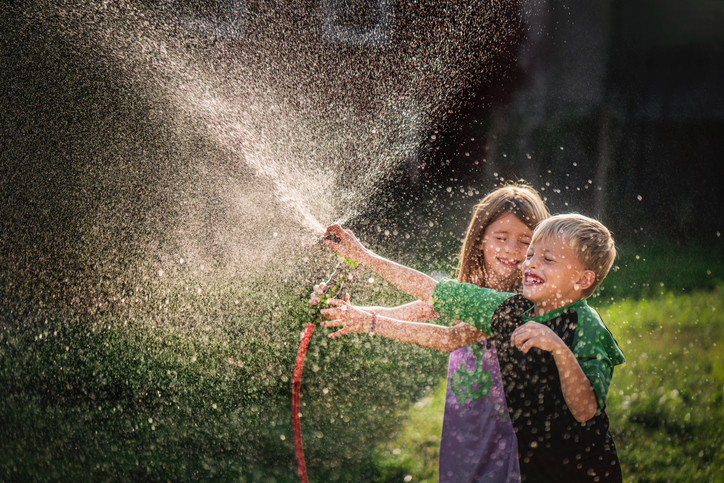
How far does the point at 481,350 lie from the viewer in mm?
1819

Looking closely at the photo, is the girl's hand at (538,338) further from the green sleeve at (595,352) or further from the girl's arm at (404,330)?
the girl's arm at (404,330)

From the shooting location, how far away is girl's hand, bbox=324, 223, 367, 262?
196cm

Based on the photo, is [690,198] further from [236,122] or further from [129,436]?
[129,436]

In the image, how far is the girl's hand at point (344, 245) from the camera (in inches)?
77.2

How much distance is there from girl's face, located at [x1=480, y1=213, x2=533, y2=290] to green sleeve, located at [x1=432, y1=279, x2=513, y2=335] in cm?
22

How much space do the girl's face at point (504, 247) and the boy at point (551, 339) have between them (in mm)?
232

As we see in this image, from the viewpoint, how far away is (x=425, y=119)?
525cm

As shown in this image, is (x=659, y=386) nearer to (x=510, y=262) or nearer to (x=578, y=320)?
(x=510, y=262)

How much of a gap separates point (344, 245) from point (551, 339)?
0.83 m

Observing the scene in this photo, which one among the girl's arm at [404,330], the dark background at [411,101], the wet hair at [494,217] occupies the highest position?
the dark background at [411,101]

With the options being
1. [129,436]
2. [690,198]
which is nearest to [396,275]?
[129,436]

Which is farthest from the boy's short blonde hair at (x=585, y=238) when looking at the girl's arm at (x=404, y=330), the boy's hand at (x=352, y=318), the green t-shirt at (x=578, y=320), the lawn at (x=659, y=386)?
the lawn at (x=659, y=386)

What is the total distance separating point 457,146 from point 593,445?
3827 millimetres

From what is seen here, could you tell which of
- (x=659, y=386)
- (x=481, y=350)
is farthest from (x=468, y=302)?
(x=659, y=386)
